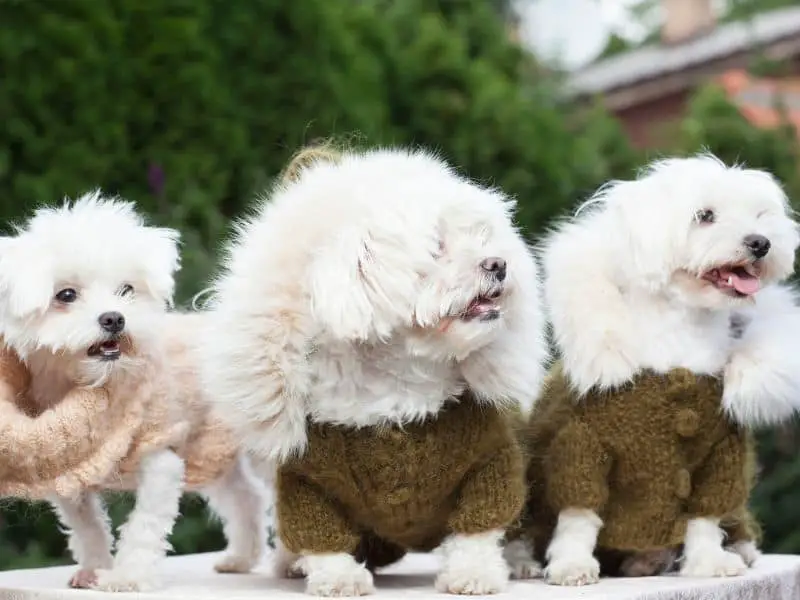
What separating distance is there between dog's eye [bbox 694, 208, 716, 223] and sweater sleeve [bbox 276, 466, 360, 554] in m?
0.89

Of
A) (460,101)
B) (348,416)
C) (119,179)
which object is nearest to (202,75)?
(119,179)

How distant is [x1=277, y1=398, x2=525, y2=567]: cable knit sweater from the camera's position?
237cm

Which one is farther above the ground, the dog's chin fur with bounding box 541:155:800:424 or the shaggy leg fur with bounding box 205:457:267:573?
the dog's chin fur with bounding box 541:155:800:424

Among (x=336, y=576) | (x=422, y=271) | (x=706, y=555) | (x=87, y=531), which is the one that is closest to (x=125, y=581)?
(x=87, y=531)

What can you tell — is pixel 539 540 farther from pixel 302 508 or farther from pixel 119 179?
pixel 119 179

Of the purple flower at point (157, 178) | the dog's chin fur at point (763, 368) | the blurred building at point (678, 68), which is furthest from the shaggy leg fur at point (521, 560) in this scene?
the blurred building at point (678, 68)

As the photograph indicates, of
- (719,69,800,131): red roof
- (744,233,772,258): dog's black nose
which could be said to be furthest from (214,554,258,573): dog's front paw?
(719,69,800,131): red roof

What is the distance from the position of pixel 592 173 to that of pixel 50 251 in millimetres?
3148

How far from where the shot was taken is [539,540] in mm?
2758

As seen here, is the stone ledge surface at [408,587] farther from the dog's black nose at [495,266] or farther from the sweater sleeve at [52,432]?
the dog's black nose at [495,266]

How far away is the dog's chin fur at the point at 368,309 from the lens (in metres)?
2.26

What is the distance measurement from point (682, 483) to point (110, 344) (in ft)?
3.72

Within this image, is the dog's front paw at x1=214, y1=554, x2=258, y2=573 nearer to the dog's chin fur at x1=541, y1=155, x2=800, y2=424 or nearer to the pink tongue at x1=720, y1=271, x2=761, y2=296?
the dog's chin fur at x1=541, y1=155, x2=800, y2=424

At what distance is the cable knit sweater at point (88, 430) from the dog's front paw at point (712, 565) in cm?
103
